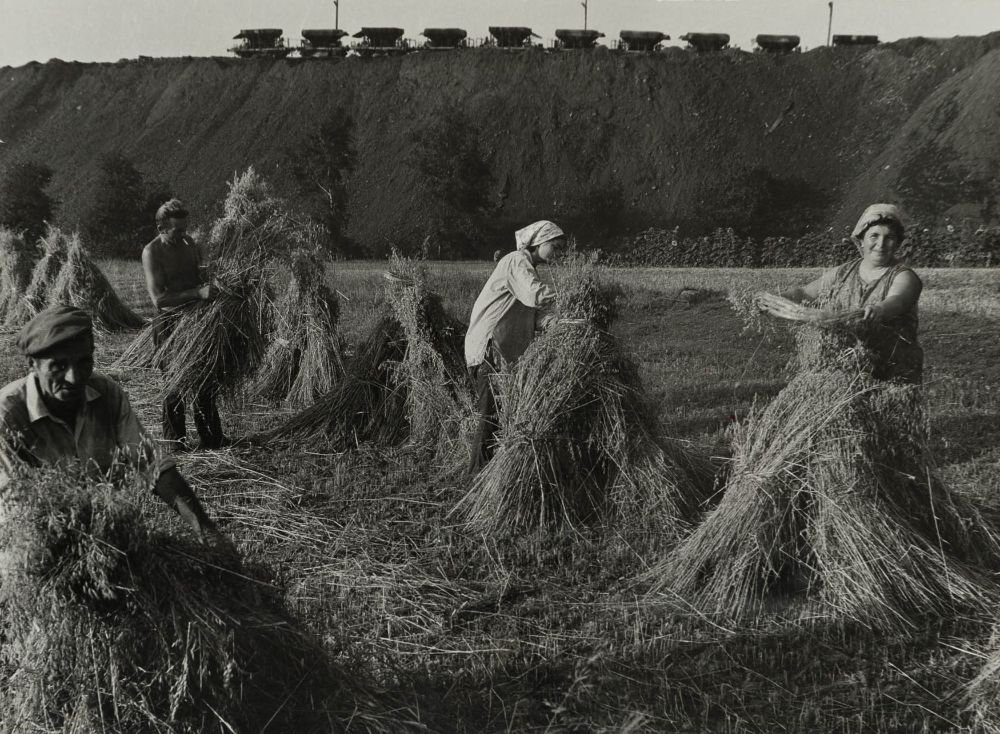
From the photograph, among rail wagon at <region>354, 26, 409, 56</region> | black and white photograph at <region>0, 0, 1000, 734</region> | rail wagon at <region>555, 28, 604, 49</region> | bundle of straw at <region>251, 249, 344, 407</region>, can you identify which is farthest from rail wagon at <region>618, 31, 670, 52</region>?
bundle of straw at <region>251, 249, 344, 407</region>

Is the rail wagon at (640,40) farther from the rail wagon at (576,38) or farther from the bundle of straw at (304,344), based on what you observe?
the bundle of straw at (304,344)

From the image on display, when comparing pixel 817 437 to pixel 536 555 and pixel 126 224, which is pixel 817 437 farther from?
pixel 126 224

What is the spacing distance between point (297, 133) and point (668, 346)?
46.5 meters

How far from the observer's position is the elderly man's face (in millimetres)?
2502

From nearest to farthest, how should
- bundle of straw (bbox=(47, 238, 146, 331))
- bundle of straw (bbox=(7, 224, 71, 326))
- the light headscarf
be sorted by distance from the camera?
the light headscarf < bundle of straw (bbox=(47, 238, 146, 331)) < bundle of straw (bbox=(7, 224, 71, 326))

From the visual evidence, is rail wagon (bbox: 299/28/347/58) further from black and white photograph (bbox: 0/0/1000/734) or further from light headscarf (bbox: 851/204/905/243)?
light headscarf (bbox: 851/204/905/243)

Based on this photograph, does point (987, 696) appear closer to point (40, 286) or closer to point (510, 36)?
point (40, 286)

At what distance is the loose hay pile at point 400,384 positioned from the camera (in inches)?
252

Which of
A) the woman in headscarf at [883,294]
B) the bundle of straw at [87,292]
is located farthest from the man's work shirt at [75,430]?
the bundle of straw at [87,292]

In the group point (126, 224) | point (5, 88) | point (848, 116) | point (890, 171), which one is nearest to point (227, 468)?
point (126, 224)

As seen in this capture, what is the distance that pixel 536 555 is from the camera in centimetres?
438

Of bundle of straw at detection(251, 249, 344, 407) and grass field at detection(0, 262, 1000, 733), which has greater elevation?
bundle of straw at detection(251, 249, 344, 407)

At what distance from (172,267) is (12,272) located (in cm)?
791

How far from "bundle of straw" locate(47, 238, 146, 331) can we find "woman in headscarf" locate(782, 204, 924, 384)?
32.0 feet
